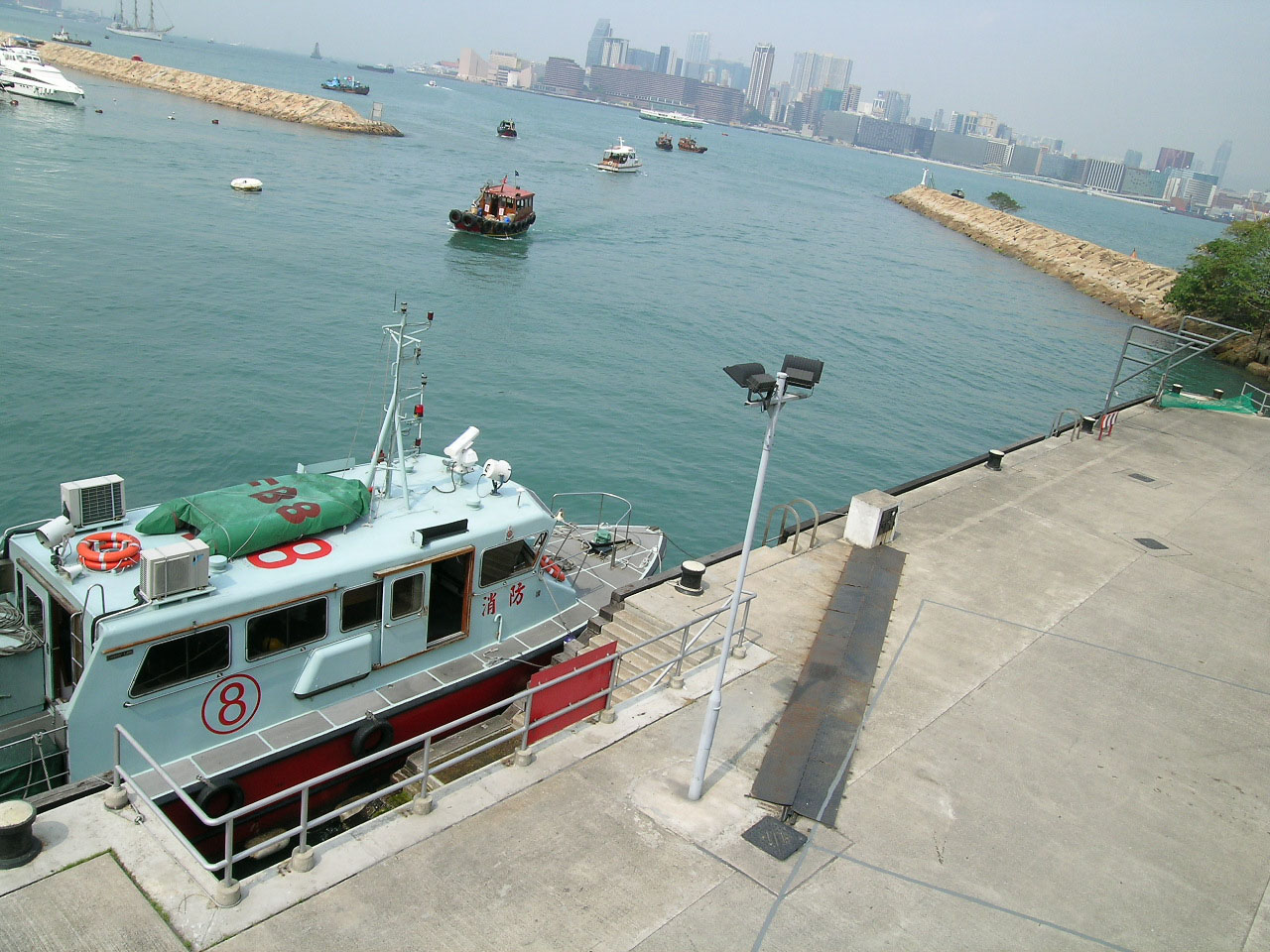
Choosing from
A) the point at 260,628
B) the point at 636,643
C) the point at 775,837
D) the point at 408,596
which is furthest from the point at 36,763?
the point at 775,837

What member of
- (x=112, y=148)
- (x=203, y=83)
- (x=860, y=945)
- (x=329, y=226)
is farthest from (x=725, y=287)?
(x=203, y=83)

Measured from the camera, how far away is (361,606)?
37.9ft

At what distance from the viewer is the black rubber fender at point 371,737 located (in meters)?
11.4

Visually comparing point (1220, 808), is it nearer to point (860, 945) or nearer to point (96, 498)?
point (860, 945)

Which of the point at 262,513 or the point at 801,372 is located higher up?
the point at 801,372

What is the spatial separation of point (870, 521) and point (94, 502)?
40.6 ft

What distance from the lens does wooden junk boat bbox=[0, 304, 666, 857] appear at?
32.4 ft

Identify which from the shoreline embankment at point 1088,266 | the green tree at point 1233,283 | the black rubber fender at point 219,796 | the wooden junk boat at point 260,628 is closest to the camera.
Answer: the wooden junk boat at point 260,628

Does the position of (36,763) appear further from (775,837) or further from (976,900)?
(976,900)

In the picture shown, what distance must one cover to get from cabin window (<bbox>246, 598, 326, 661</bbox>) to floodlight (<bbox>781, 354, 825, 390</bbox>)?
5.93 metres

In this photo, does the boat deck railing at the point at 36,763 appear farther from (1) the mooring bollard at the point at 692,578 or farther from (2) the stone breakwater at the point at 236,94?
(2) the stone breakwater at the point at 236,94

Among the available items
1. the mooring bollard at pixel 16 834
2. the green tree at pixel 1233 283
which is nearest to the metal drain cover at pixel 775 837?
the mooring bollard at pixel 16 834

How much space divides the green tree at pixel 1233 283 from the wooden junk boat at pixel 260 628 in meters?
58.8

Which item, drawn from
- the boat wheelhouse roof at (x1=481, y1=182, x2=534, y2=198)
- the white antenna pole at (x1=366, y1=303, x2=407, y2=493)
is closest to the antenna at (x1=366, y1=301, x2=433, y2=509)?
the white antenna pole at (x1=366, y1=303, x2=407, y2=493)
